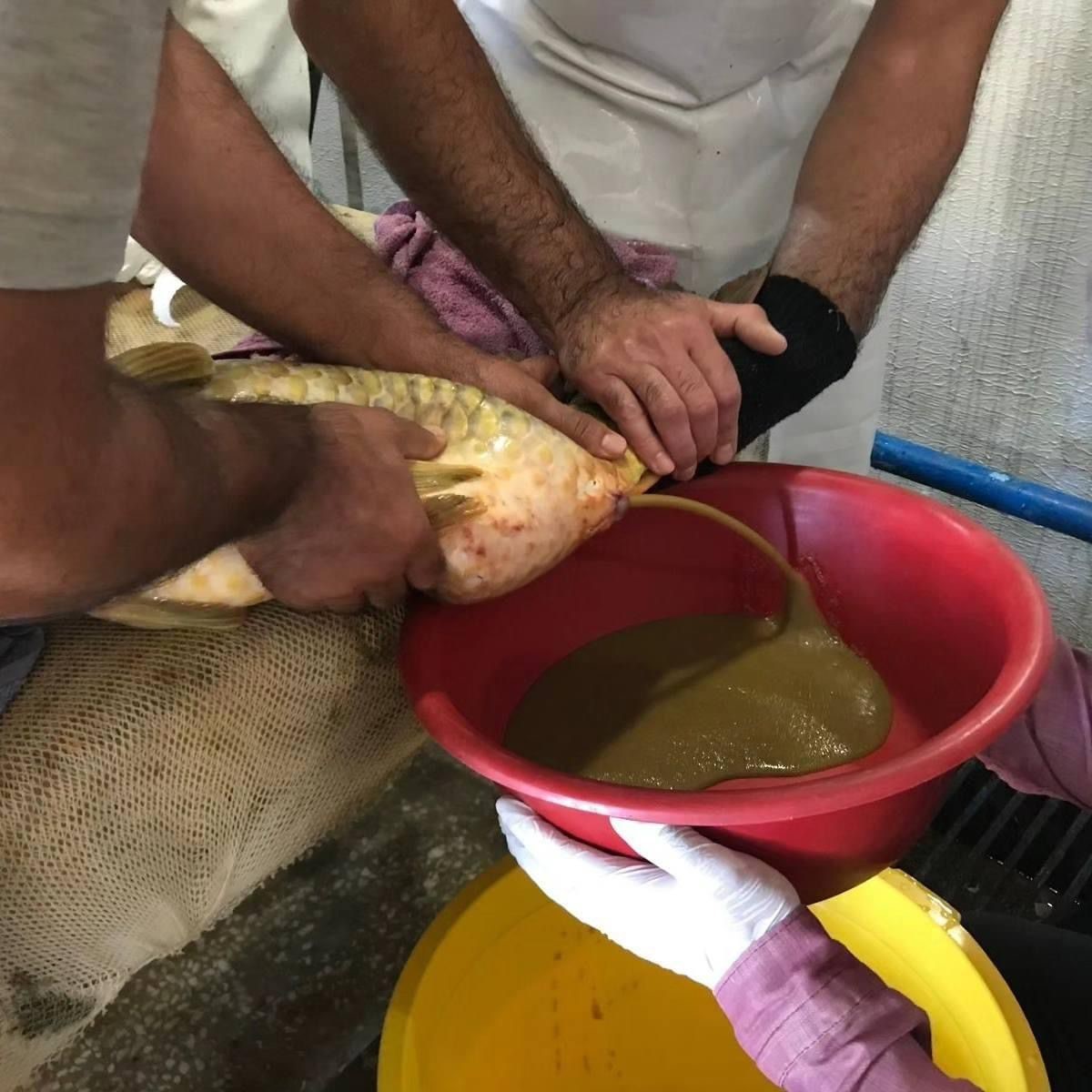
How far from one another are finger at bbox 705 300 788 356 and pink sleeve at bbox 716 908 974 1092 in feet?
1.23

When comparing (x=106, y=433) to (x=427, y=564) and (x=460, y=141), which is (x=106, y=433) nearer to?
(x=427, y=564)

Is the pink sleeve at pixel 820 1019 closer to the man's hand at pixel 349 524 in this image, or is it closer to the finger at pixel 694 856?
the finger at pixel 694 856

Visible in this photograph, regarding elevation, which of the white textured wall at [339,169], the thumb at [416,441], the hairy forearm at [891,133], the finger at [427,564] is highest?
the hairy forearm at [891,133]

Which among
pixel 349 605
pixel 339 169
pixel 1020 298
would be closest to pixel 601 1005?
pixel 349 605

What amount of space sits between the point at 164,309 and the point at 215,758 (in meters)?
0.51

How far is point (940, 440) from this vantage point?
1.40m

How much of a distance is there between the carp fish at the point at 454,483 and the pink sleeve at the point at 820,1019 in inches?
10.2

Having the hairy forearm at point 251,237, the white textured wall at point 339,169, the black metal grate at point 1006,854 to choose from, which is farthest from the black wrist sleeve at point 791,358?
the white textured wall at point 339,169

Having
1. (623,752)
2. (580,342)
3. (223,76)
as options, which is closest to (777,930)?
(623,752)

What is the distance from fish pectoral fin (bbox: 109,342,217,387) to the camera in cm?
62

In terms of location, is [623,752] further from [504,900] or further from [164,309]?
[164,309]

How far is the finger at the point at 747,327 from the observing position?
2.52ft

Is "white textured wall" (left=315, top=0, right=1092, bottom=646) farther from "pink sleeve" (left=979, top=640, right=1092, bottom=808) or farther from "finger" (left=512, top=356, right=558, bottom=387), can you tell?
"finger" (left=512, top=356, right=558, bottom=387)

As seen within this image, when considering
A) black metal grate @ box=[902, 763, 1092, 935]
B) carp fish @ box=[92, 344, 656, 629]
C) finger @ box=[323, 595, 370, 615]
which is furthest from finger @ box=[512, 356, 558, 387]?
black metal grate @ box=[902, 763, 1092, 935]
